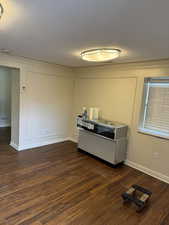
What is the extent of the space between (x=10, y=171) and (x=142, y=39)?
3.14 meters

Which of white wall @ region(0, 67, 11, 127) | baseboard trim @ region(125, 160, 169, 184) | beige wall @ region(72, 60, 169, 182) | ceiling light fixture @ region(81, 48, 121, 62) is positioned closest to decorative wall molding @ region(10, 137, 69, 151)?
beige wall @ region(72, 60, 169, 182)

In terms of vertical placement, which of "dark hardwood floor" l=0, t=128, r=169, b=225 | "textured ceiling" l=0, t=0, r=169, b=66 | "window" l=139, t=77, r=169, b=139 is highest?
"textured ceiling" l=0, t=0, r=169, b=66

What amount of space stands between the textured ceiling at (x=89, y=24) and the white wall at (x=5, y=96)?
392 cm

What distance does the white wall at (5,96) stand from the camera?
5762mm

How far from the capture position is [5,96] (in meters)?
5.93

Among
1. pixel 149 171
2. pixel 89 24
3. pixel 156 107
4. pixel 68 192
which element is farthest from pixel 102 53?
pixel 149 171

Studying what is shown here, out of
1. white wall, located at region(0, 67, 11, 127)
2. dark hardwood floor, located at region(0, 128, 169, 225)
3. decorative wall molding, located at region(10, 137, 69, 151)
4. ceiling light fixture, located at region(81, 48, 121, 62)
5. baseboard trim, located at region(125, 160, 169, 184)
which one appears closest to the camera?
dark hardwood floor, located at region(0, 128, 169, 225)

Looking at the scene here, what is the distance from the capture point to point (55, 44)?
7.45 ft

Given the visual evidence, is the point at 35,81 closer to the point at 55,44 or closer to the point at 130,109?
the point at 55,44

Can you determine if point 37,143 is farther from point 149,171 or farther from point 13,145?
point 149,171

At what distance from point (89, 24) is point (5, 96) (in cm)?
541

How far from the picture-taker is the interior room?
153cm

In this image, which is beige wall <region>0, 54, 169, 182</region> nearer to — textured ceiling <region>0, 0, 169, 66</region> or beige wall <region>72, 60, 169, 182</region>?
beige wall <region>72, 60, 169, 182</region>

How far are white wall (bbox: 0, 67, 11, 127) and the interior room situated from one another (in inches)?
51.4
